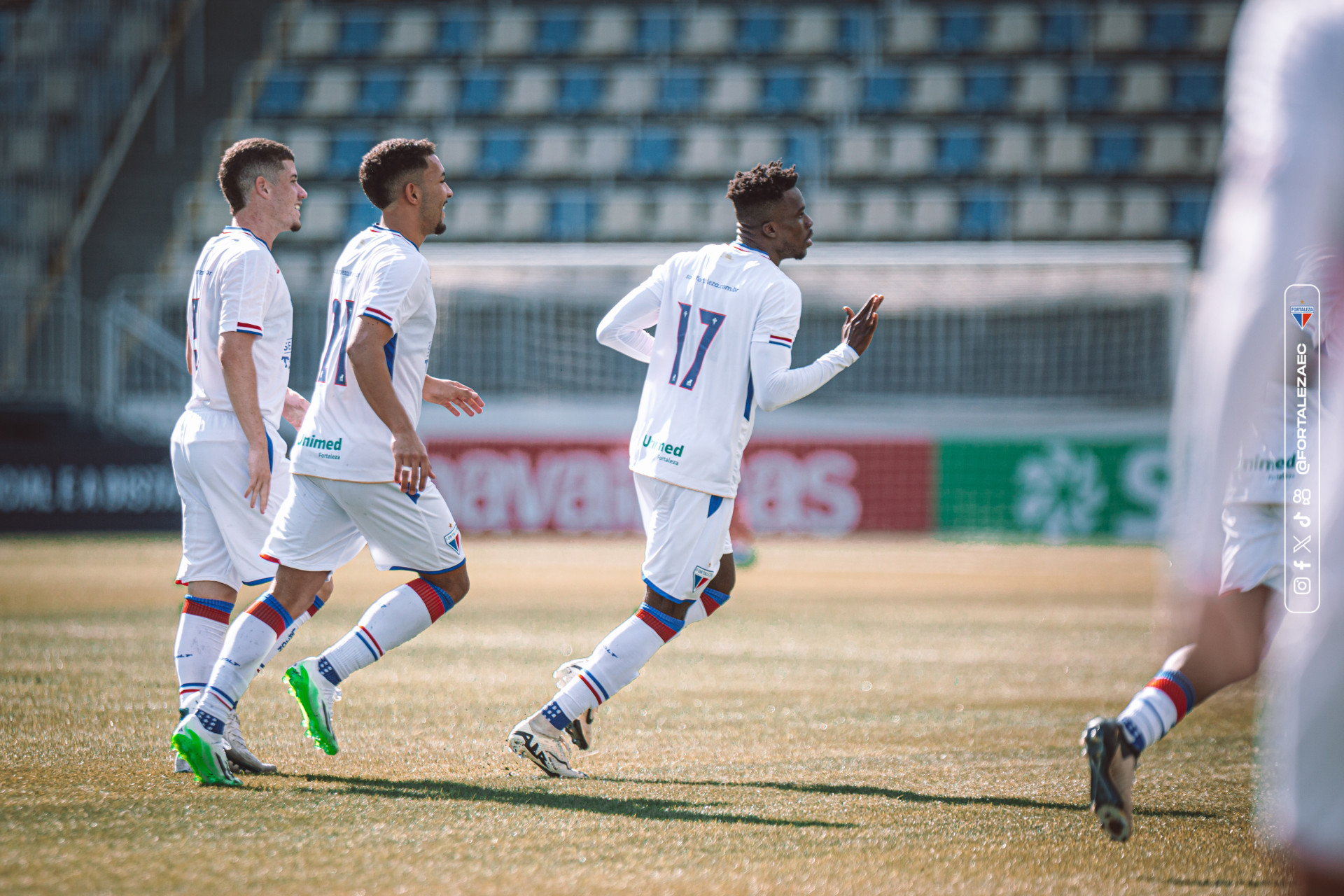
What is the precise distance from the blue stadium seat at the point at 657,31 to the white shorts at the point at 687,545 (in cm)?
2200

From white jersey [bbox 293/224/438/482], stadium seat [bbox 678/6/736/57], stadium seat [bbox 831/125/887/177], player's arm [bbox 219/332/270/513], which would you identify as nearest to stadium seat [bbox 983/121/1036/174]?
stadium seat [bbox 831/125/887/177]

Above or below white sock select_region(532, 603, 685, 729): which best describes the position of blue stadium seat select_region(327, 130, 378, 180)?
above

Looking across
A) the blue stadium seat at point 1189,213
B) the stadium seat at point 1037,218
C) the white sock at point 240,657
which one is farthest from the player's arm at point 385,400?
the blue stadium seat at point 1189,213

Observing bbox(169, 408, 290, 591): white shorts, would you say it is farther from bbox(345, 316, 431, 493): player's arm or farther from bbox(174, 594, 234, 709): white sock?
bbox(345, 316, 431, 493): player's arm

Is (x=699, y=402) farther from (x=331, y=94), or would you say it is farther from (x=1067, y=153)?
(x=331, y=94)

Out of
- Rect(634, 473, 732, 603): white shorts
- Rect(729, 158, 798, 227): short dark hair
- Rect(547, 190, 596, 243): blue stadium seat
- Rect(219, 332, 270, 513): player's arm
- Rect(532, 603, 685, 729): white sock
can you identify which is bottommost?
Rect(532, 603, 685, 729): white sock

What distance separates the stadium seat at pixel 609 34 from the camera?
25391 millimetres

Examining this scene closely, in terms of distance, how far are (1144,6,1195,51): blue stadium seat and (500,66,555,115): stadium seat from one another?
34.8 ft

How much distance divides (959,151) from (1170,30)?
14.9ft

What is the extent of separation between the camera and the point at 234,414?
4730 millimetres

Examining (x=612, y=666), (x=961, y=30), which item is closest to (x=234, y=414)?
(x=612, y=666)

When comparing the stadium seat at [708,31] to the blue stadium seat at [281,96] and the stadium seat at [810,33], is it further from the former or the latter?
the blue stadium seat at [281,96]

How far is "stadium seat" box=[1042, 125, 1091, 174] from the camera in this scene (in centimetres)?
2319

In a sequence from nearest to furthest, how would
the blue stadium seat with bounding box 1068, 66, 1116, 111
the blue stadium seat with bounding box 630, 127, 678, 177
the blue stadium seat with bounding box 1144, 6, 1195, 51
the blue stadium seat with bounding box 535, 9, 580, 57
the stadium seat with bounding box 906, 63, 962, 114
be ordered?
the blue stadium seat with bounding box 1068, 66, 1116, 111 → the blue stadium seat with bounding box 630, 127, 678, 177 → the stadium seat with bounding box 906, 63, 962, 114 → the blue stadium seat with bounding box 1144, 6, 1195, 51 → the blue stadium seat with bounding box 535, 9, 580, 57
